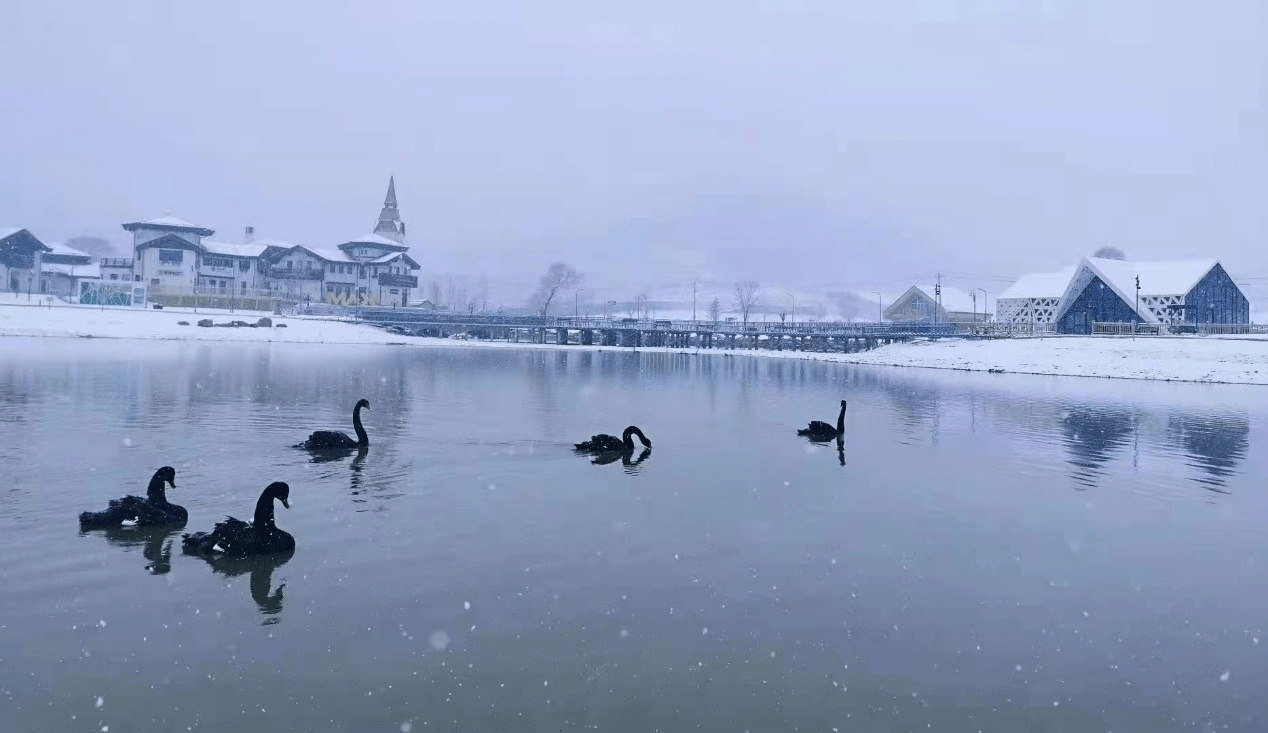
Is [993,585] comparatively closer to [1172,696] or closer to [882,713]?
[1172,696]

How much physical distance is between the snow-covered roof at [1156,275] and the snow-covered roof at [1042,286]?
598cm

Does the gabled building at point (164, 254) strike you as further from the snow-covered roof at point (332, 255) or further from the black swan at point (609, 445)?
the black swan at point (609, 445)

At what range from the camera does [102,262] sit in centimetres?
11594

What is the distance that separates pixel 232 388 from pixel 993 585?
31401 mm

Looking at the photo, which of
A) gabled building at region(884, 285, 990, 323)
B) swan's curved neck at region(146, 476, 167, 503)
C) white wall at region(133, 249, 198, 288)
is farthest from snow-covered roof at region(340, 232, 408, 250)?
swan's curved neck at region(146, 476, 167, 503)

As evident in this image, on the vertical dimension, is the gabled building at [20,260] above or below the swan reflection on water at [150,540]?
above

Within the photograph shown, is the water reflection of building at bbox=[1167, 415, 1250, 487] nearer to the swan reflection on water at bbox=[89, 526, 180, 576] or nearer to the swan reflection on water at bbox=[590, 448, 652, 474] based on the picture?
the swan reflection on water at bbox=[590, 448, 652, 474]

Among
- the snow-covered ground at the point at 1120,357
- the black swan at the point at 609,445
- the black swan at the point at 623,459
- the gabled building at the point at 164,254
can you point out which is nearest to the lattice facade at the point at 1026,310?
the snow-covered ground at the point at 1120,357

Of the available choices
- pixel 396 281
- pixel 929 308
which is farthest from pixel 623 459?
pixel 396 281

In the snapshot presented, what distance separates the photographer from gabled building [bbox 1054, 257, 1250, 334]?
272 ft

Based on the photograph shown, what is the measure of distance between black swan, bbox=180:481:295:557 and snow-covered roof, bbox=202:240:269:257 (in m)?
120

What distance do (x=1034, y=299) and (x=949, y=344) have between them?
15.4 meters

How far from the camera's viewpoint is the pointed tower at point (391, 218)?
559ft

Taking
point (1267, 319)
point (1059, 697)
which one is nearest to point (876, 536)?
point (1059, 697)
